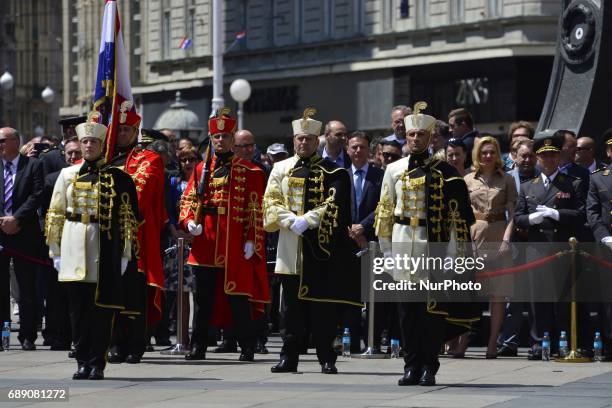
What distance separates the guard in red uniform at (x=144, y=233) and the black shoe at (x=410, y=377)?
10.0 ft

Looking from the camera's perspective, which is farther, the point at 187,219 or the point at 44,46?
the point at 44,46

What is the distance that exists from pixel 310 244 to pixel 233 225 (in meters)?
1.42

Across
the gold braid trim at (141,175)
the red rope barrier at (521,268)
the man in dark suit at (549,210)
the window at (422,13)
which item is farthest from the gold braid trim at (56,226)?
the window at (422,13)

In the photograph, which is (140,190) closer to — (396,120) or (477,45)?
(396,120)

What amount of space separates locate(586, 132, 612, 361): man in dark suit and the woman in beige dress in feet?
2.66

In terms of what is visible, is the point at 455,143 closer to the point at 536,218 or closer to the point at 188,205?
the point at 536,218

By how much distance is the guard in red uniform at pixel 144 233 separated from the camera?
1741 centimetres

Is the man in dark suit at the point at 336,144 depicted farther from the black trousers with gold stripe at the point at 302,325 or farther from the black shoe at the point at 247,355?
the black trousers with gold stripe at the point at 302,325

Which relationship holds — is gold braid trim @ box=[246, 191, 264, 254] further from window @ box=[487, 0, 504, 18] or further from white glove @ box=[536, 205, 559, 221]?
window @ box=[487, 0, 504, 18]

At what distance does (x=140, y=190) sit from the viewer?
1744 cm

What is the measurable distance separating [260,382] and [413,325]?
1324 millimetres

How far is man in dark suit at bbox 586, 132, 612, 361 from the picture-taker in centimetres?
1727

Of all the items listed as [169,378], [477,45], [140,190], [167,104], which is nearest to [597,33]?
[140,190]

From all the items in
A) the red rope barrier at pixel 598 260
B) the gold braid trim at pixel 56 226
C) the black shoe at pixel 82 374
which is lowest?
the black shoe at pixel 82 374
